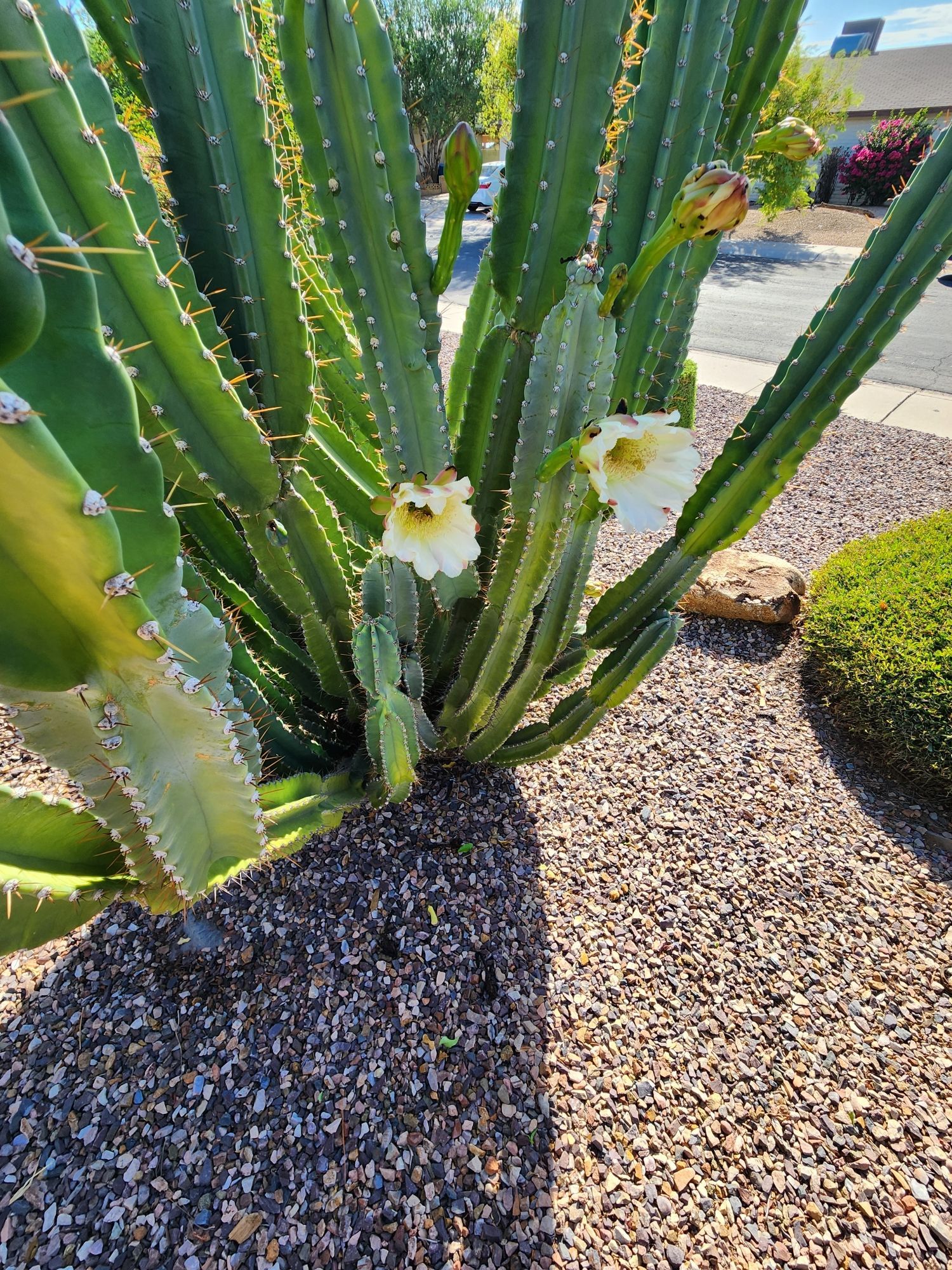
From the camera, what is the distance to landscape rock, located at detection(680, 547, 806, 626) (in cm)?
335

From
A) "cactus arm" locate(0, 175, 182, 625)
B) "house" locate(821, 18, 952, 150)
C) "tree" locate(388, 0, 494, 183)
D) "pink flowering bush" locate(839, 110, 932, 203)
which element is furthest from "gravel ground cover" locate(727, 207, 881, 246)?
"cactus arm" locate(0, 175, 182, 625)

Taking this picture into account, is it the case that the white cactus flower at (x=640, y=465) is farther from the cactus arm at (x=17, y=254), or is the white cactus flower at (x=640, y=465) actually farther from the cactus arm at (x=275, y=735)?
the cactus arm at (x=275, y=735)

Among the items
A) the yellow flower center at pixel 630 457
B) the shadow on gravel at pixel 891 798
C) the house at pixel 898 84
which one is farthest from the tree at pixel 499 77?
the yellow flower center at pixel 630 457

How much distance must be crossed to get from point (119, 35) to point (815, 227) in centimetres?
2022

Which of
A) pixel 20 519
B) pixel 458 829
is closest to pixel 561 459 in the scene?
pixel 20 519

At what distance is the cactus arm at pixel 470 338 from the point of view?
2264mm

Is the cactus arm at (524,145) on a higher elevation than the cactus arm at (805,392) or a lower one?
higher

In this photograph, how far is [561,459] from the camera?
1.28 meters

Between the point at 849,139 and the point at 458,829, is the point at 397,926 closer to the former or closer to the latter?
the point at 458,829

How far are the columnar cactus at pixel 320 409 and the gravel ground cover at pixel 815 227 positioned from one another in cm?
1624

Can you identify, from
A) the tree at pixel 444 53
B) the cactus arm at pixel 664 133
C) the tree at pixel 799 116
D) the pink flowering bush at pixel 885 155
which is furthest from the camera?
the tree at pixel 444 53

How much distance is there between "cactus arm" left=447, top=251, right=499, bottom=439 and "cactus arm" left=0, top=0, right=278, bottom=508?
997mm

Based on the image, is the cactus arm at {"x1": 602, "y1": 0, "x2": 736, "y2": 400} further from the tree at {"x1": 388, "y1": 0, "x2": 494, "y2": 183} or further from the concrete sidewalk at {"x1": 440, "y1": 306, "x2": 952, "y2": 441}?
the tree at {"x1": 388, "y1": 0, "x2": 494, "y2": 183}

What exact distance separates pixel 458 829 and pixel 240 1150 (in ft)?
3.34
